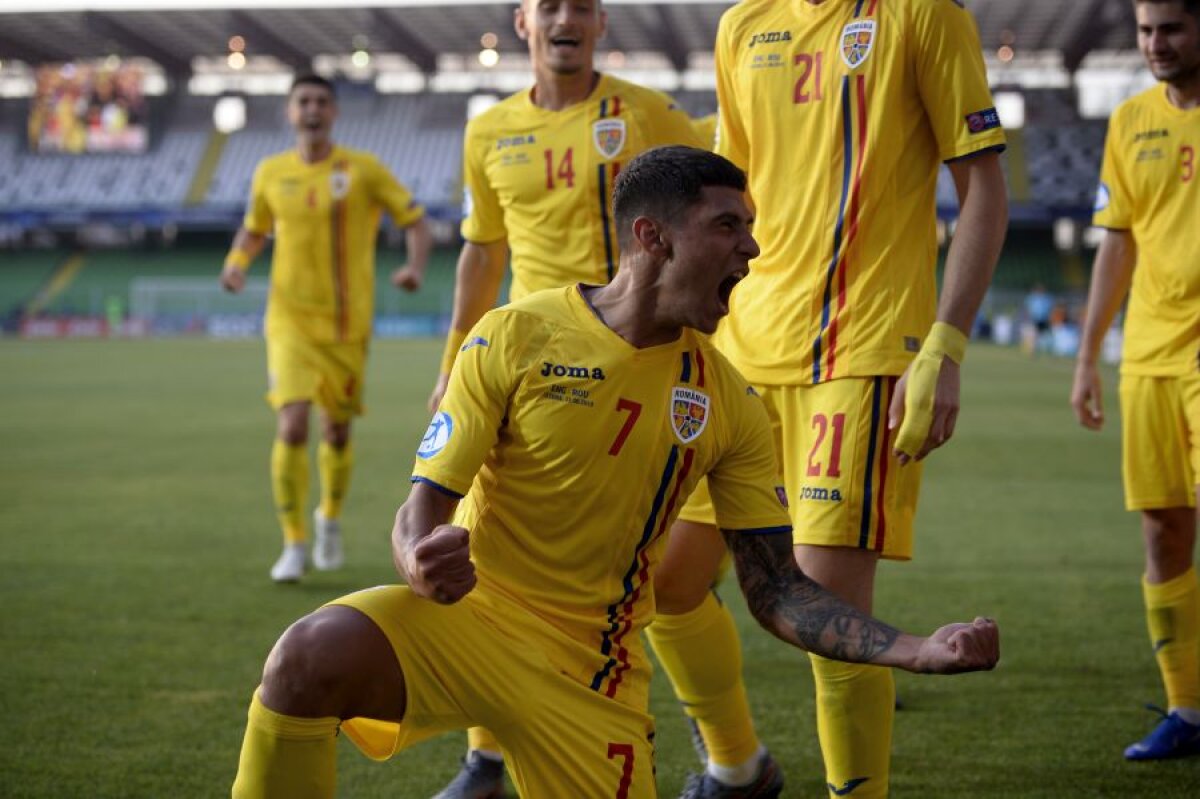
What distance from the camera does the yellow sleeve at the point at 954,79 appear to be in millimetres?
3398

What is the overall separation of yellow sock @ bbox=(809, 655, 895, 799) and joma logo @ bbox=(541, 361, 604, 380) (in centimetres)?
96

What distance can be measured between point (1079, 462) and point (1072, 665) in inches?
300

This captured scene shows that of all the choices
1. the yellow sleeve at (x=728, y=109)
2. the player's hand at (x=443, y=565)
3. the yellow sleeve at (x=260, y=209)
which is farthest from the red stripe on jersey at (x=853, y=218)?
the yellow sleeve at (x=260, y=209)

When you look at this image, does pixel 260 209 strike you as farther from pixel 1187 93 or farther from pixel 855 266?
pixel 855 266

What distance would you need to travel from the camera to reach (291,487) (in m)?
7.59

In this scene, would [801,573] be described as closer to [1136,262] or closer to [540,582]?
[540,582]

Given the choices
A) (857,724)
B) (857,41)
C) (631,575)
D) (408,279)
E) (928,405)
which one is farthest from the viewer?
(408,279)

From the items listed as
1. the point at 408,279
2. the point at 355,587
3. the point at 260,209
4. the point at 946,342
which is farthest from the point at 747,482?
the point at 260,209

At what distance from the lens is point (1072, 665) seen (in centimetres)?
564

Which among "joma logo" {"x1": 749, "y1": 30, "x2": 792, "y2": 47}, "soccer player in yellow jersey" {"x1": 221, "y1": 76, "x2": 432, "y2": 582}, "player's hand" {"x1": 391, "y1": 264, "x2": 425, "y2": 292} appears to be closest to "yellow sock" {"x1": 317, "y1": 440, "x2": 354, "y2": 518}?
"soccer player in yellow jersey" {"x1": 221, "y1": 76, "x2": 432, "y2": 582}

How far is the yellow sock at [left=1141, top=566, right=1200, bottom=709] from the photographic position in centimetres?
461

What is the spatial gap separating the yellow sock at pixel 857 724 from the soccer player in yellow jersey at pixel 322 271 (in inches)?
192

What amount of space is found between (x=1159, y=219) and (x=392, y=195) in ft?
16.0

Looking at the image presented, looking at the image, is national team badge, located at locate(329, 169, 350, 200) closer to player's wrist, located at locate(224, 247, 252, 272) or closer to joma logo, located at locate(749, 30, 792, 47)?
player's wrist, located at locate(224, 247, 252, 272)
